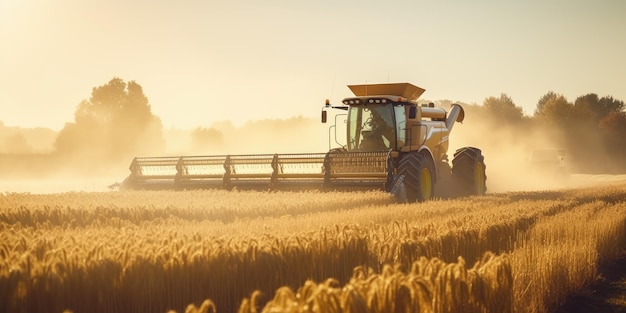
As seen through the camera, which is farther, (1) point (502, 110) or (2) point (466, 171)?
(1) point (502, 110)

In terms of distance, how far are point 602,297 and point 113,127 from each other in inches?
2054

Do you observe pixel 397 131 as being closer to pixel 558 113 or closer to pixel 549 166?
pixel 549 166

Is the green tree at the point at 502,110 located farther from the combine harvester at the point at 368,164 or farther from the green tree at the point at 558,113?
the combine harvester at the point at 368,164

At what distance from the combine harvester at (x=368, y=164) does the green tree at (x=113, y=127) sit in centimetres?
3453

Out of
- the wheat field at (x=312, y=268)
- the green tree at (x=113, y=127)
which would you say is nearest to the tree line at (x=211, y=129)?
the green tree at (x=113, y=127)

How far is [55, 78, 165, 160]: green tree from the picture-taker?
174ft

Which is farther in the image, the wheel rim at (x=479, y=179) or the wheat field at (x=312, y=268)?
the wheel rim at (x=479, y=179)

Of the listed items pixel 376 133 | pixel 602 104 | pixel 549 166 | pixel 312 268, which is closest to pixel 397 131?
pixel 376 133

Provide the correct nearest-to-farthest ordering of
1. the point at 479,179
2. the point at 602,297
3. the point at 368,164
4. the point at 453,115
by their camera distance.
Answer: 1. the point at 602,297
2. the point at 368,164
3. the point at 479,179
4. the point at 453,115

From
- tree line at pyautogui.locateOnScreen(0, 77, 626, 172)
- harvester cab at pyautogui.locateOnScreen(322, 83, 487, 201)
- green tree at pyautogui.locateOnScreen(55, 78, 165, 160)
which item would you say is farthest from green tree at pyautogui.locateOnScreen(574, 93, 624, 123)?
harvester cab at pyautogui.locateOnScreen(322, 83, 487, 201)

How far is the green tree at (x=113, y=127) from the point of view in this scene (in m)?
52.9

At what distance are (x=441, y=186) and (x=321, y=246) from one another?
14436 millimetres

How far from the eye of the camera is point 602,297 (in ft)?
22.9

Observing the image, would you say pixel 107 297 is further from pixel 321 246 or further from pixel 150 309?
pixel 321 246
